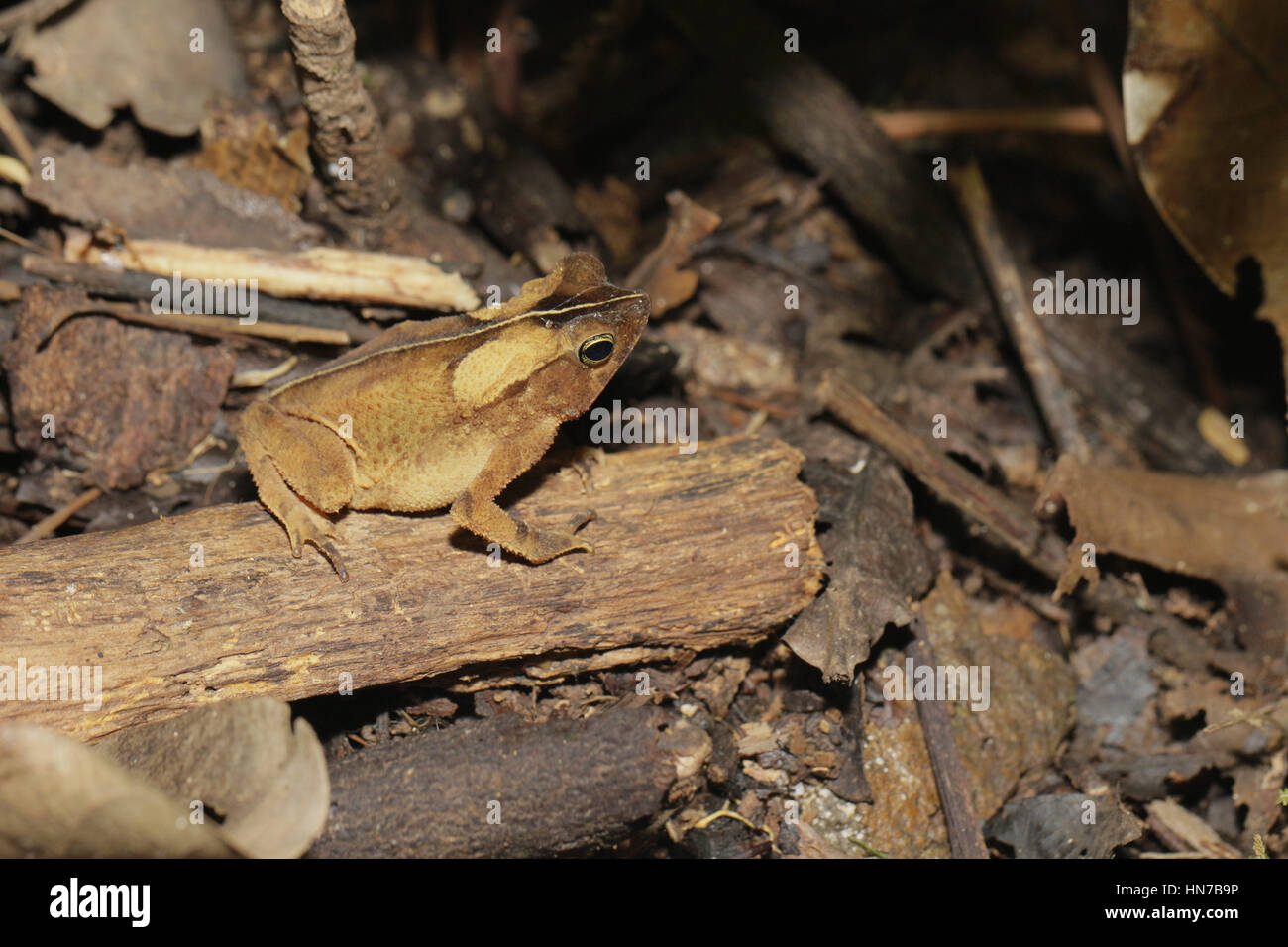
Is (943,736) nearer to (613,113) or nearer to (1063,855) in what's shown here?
(1063,855)

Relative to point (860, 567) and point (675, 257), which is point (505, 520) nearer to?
point (860, 567)

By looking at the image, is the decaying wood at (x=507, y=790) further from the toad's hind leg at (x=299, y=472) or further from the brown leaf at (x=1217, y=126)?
the brown leaf at (x=1217, y=126)

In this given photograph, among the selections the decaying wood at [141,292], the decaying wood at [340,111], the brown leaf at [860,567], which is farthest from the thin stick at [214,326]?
the brown leaf at [860,567]

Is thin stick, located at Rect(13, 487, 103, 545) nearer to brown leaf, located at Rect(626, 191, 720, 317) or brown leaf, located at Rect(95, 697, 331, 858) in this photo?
brown leaf, located at Rect(95, 697, 331, 858)

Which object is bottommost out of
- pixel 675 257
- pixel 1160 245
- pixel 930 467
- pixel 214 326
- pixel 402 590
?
pixel 402 590

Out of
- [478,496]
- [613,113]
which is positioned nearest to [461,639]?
[478,496]

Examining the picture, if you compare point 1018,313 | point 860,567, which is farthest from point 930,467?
point 1018,313

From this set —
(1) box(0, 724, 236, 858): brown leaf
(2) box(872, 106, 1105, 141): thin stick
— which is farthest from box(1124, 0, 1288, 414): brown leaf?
(1) box(0, 724, 236, 858): brown leaf
